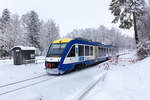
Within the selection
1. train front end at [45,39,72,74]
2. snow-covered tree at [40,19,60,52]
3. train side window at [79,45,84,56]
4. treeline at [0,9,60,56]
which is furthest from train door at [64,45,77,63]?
snow-covered tree at [40,19,60,52]

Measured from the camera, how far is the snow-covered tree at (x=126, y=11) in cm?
1565

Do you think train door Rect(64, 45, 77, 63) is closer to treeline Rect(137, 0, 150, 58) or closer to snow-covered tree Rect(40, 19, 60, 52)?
treeline Rect(137, 0, 150, 58)

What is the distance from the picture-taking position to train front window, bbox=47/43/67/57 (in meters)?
9.09

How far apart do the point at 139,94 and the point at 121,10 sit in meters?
15.2

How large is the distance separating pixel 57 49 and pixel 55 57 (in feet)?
2.54

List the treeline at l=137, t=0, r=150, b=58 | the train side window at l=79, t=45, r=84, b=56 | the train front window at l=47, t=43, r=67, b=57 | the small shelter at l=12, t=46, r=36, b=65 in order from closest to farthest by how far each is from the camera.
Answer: the train front window at l=47, t=43, r=67, b=57 < the train side window at l=79, t=45, r=84, b=56 < the treeline at l=137, t=0, r=150, b=58 < the small shelter at l=12, t=46, r=36, b=65

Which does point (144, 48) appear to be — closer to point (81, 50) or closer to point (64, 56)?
point (81, 50)

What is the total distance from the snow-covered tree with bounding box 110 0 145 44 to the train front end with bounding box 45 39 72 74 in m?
10.9

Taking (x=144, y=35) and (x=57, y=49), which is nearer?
(x=57, y=49)

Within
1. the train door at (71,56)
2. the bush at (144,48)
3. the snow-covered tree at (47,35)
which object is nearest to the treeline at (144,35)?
the bush at (144,48)

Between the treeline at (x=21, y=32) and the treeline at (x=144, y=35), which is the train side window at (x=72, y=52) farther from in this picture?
the treeline at (x=21, y=32)

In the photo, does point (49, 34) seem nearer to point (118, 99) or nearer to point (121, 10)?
point (121, 10)

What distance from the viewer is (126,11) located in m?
16.1

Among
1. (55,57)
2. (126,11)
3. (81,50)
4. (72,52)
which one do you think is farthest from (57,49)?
(126,11)
